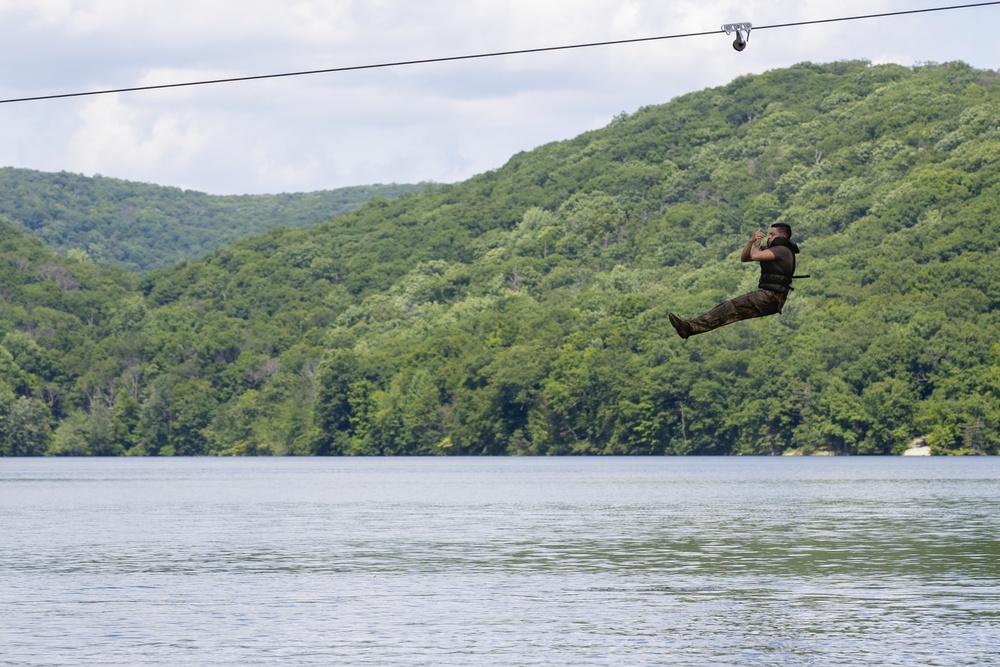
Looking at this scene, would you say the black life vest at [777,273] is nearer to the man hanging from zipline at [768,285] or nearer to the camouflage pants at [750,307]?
the man hanging from zipline at [768,285]

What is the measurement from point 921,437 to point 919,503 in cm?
6238

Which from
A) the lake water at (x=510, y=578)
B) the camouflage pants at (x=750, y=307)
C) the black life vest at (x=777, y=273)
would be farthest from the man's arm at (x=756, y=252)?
the lake water at (x=510, y=578)

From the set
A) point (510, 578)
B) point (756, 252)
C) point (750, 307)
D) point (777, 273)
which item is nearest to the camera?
point (756, 252)

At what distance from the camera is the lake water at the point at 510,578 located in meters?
37.8

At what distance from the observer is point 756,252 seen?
2230 cm

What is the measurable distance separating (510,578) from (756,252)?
30.9 metres

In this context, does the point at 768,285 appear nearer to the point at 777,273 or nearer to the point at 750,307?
the point at 777,273

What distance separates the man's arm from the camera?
21812 mm

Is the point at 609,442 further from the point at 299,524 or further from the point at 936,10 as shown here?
the point at 936,10

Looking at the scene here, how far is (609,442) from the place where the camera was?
544 ft

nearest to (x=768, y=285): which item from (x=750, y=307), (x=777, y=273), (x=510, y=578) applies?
(x=777, y=273)

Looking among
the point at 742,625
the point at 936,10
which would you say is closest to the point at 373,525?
the point at 742,625

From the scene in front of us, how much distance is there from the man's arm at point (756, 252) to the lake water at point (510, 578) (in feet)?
51.4

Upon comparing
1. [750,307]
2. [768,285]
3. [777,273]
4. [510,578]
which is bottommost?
[510,578]
